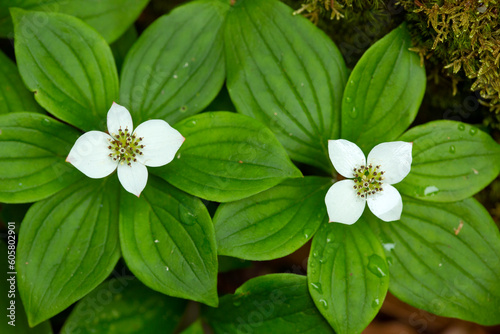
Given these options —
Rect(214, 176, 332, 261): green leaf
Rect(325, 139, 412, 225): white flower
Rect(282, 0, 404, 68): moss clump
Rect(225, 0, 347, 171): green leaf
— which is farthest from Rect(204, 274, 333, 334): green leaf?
Rect(282, 0, 404, 68): moss clump

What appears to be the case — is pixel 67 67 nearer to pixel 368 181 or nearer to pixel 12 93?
pixel 12 93

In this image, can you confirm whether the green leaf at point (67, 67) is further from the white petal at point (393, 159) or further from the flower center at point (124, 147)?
the white petal at point (393, 159)

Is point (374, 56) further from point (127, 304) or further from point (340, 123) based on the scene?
point (127, 304)

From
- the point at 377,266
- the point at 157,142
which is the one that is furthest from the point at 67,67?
the point at 377,266

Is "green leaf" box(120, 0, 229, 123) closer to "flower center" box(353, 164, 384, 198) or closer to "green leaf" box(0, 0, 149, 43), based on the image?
"green leaf" box(0, 0, 149, 43)

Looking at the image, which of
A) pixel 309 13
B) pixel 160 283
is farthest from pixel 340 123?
pixel 160 283
